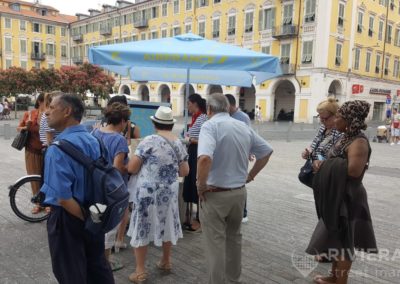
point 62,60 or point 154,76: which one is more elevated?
point 62,60

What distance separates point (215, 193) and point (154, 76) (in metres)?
4.29

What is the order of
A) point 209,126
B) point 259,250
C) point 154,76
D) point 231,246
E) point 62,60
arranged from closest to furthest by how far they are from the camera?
point 209,126, point 231,246, point 259,250, point 154,76, point 62,60

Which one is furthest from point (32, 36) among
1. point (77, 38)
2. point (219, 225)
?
point (219, 225)

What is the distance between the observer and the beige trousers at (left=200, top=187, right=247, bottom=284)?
302 cm

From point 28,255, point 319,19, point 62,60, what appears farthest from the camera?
point 62,60

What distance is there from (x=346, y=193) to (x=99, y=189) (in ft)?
6.55

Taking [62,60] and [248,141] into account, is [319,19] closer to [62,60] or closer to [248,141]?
[248,141]

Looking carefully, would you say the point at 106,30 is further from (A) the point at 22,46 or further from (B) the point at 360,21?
(B) the point at 360,21

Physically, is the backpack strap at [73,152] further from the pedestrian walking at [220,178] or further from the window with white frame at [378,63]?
the window with white frame at [378,63]

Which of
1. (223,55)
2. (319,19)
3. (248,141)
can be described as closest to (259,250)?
(248,141)

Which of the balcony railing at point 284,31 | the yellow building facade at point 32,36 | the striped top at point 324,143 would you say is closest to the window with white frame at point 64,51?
the yellow building facade at point 32,36

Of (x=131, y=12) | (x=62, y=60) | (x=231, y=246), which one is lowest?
(x=231, y=246)

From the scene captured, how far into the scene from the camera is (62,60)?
59.2m

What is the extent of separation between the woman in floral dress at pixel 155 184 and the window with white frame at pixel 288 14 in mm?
32994
